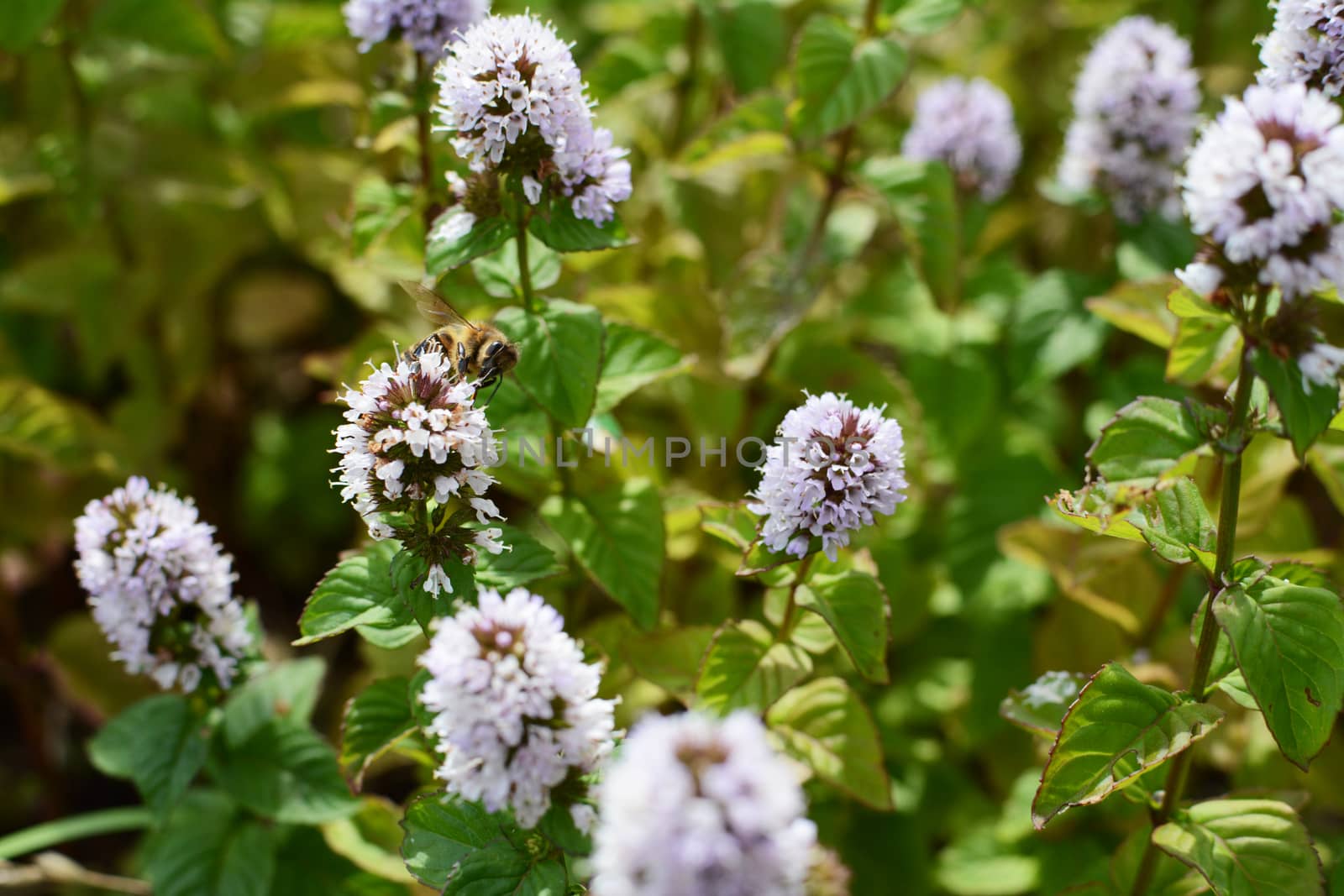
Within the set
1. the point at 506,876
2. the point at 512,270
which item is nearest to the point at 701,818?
the point at 506,876

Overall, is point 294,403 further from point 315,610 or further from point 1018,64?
point 1018,64

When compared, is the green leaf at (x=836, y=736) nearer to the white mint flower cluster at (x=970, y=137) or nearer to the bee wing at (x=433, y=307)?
the bee wing at (x=433, y=307)

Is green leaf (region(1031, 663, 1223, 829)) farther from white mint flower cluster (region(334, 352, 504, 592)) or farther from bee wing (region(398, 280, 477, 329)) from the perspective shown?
bee wing (region(398, 280, 477, 329))

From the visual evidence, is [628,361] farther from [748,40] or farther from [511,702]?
[748,40]

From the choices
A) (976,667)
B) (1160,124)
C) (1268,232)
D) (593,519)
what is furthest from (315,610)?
(1160,124)

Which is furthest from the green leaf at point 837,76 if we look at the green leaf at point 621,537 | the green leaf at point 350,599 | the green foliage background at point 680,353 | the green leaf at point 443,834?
the green leaf at point 443,834

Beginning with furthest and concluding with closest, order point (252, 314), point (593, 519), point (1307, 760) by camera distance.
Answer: point (252, 314) → point (593, 519) → point (1307, 760)
